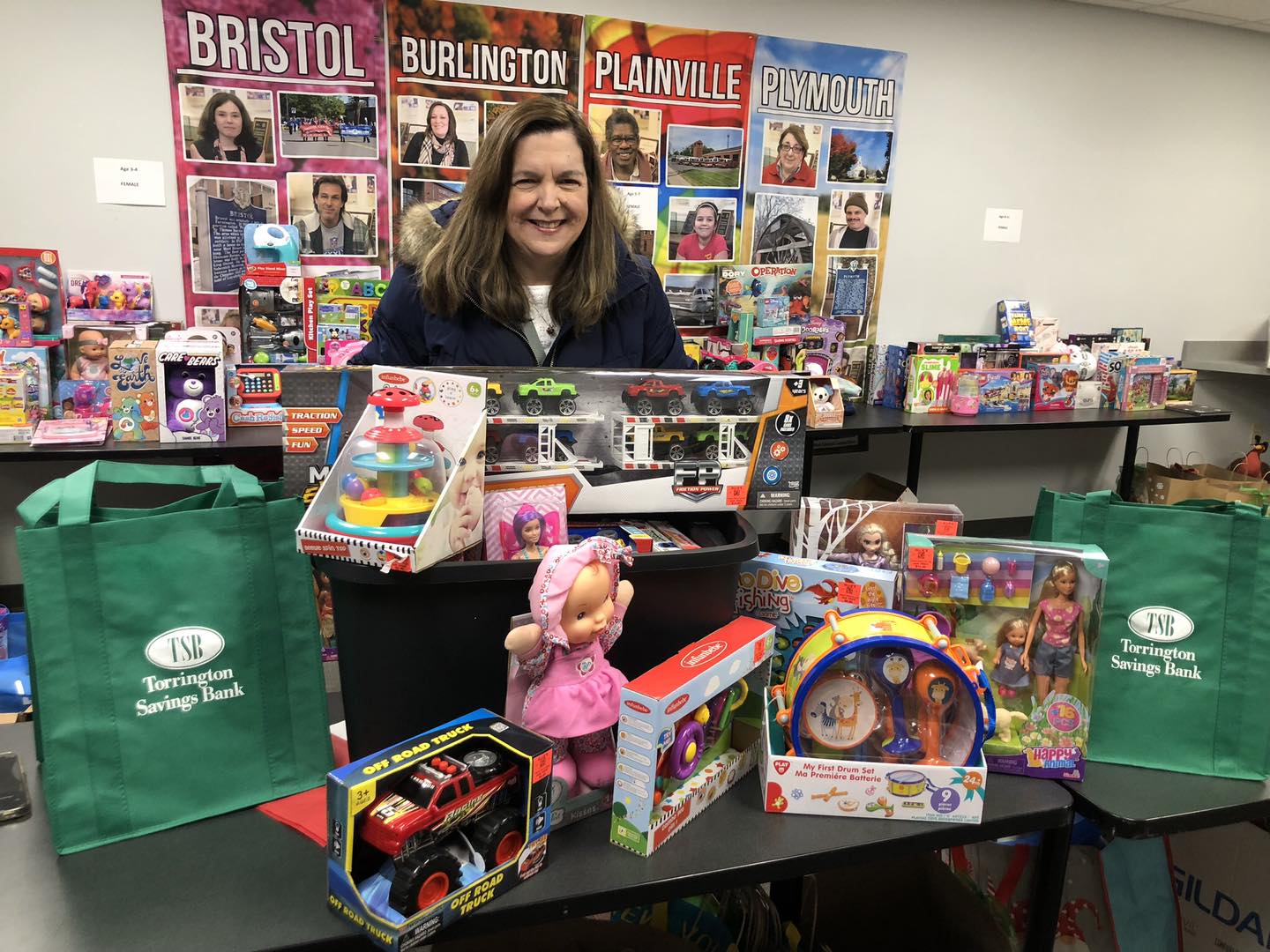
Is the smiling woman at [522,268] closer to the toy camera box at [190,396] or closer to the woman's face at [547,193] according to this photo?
the woman's face at [547,193]

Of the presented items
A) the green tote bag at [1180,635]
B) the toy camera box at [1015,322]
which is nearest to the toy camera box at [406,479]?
the green tote bag at [1180,635]

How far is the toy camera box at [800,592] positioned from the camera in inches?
45.4

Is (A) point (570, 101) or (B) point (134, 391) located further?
(A) point (570, 101)

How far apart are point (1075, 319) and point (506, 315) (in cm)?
343

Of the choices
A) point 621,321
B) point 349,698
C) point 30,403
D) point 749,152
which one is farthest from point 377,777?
point 749,152

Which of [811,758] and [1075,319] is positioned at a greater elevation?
[1075,319]

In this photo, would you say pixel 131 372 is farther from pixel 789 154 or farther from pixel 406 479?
pixel 789 154

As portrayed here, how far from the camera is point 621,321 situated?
68.4 inches

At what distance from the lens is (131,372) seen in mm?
2484

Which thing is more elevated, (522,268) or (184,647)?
(522,268)

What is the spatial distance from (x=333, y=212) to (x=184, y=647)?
7.90ft

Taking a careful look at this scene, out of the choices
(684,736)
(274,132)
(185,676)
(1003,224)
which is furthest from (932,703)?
(1003,224)

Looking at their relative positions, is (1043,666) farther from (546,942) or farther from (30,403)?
(30,403)

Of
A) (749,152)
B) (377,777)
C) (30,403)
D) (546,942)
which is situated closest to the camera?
(377,777)
